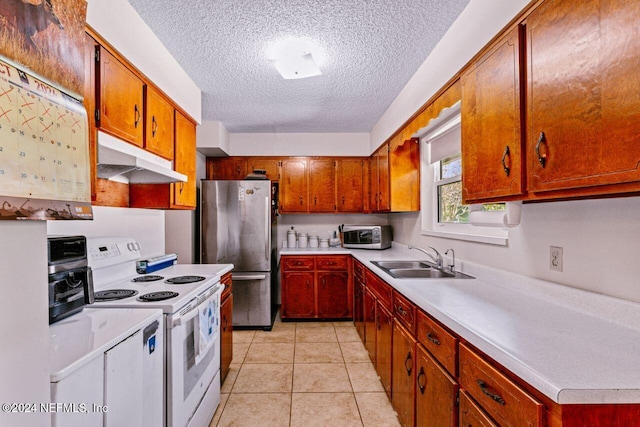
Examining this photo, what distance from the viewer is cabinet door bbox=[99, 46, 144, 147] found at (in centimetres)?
166

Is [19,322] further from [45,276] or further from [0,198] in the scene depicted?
[0,198]

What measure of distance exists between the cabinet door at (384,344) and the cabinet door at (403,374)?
0.31ft

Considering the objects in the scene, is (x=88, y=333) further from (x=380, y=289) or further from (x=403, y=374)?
(x=380, y=289)

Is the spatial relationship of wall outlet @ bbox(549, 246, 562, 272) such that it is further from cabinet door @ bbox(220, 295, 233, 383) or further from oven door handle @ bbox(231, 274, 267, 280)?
oven door handle @ bbox(231, 274, 267, 280)

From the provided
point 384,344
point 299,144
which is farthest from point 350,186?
point 384,344

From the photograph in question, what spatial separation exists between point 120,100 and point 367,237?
3.03 metres

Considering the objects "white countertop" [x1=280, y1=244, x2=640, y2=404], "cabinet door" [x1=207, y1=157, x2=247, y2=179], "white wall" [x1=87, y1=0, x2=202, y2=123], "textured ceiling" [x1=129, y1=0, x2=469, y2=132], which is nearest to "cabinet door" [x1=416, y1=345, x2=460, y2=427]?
"white countertop" [x1=280, y1=244, x2=640, y2=404]

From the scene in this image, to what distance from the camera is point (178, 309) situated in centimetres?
163

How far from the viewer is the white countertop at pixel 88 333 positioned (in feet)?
3.06

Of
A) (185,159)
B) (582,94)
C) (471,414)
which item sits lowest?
(471,414)

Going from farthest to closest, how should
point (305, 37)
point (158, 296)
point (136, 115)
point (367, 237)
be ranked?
point (367, 237) → point (305, 37) → point (136, 115) → point (158, 296)

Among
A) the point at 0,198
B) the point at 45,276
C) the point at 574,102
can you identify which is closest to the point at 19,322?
the point at 45,276

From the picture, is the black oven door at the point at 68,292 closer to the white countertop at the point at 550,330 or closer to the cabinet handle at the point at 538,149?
the white countertop at the point at 550,330

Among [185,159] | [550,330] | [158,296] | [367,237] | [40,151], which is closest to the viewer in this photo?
[40,151]
